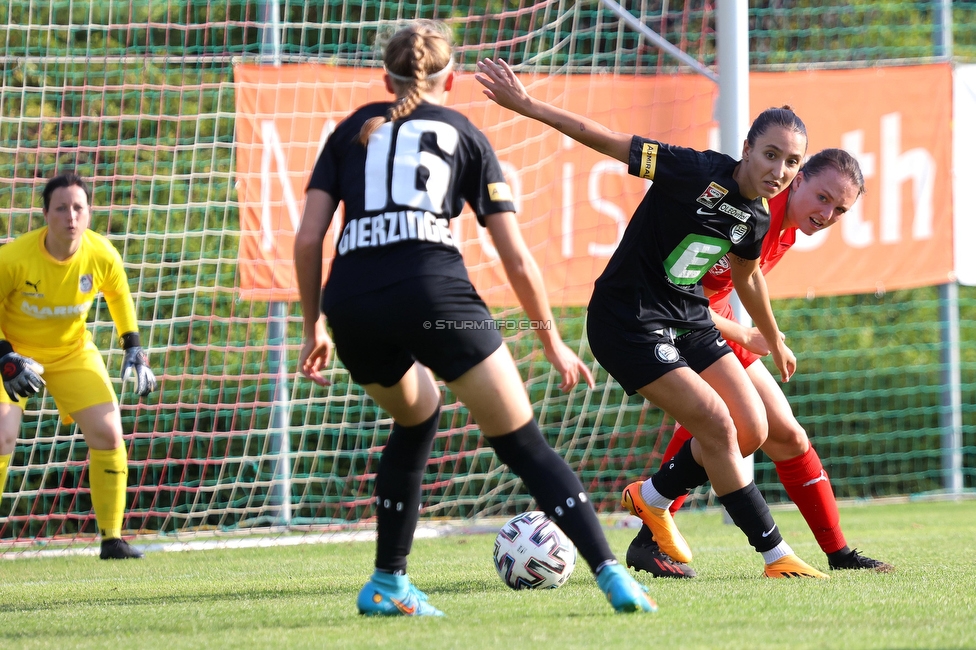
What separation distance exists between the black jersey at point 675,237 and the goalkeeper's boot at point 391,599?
1.27m

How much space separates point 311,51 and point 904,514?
5.71m

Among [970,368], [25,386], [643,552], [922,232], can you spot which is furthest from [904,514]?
[25,386]

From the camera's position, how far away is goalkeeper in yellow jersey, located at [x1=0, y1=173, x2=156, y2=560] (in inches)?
224

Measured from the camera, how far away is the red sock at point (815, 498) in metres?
4.51

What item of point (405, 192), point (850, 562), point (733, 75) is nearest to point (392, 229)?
point (405, 192)

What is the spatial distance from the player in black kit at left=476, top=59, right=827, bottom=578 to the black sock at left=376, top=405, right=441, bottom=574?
3.21ft

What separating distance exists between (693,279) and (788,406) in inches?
27.7

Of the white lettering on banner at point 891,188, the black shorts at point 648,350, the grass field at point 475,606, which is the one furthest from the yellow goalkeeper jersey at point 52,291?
the white lettering on banner at point 891,188

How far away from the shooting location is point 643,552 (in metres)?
4.50

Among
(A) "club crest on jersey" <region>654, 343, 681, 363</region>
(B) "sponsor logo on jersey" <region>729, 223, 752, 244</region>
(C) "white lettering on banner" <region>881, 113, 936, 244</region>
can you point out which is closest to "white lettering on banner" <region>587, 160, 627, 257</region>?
(C) "white lettering on banner" <region>881, 113, 936, 244</region>

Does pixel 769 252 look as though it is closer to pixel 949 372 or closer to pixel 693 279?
pixel 693 279

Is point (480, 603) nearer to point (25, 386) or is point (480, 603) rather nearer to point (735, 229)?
point (735, 229)

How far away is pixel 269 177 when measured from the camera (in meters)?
7.43

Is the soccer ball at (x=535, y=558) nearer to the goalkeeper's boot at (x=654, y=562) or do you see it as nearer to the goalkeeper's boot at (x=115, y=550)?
the goalkeeper's boot at (x=654, y=562)
